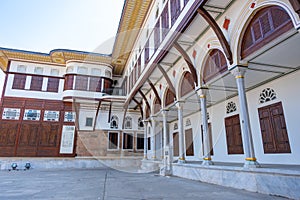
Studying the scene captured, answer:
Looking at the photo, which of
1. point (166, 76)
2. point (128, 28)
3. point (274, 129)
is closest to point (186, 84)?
point (166, 76)

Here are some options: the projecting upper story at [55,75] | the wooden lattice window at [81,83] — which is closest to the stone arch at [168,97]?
the projecting upper story at [55,75]

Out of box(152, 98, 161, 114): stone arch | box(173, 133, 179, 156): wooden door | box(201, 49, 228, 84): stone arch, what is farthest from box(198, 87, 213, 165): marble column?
box(173, 133, 179, 156): wooden door

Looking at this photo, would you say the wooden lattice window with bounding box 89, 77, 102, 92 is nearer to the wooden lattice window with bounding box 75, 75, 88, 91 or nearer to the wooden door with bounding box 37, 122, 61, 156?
the wooden lattice window with bounding box 75, 75, 88, 91

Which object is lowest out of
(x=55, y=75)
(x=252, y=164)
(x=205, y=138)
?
(x=252, y=164)

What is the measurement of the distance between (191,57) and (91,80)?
11121 mm

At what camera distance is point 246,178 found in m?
4.75

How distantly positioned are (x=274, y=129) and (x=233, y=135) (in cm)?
193

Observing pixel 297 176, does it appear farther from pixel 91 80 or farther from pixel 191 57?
pixel 91 80

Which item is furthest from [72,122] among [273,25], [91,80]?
[273,25]

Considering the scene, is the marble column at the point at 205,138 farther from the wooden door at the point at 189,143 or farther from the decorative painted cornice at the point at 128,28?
the decorative painted cornice at the point at 128,28

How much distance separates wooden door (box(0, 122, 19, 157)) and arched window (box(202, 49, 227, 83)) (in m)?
14.7

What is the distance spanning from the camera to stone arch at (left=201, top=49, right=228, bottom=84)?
247 inches

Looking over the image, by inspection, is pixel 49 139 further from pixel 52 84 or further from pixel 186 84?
pixel 186 84

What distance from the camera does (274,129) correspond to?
6.72 meters
